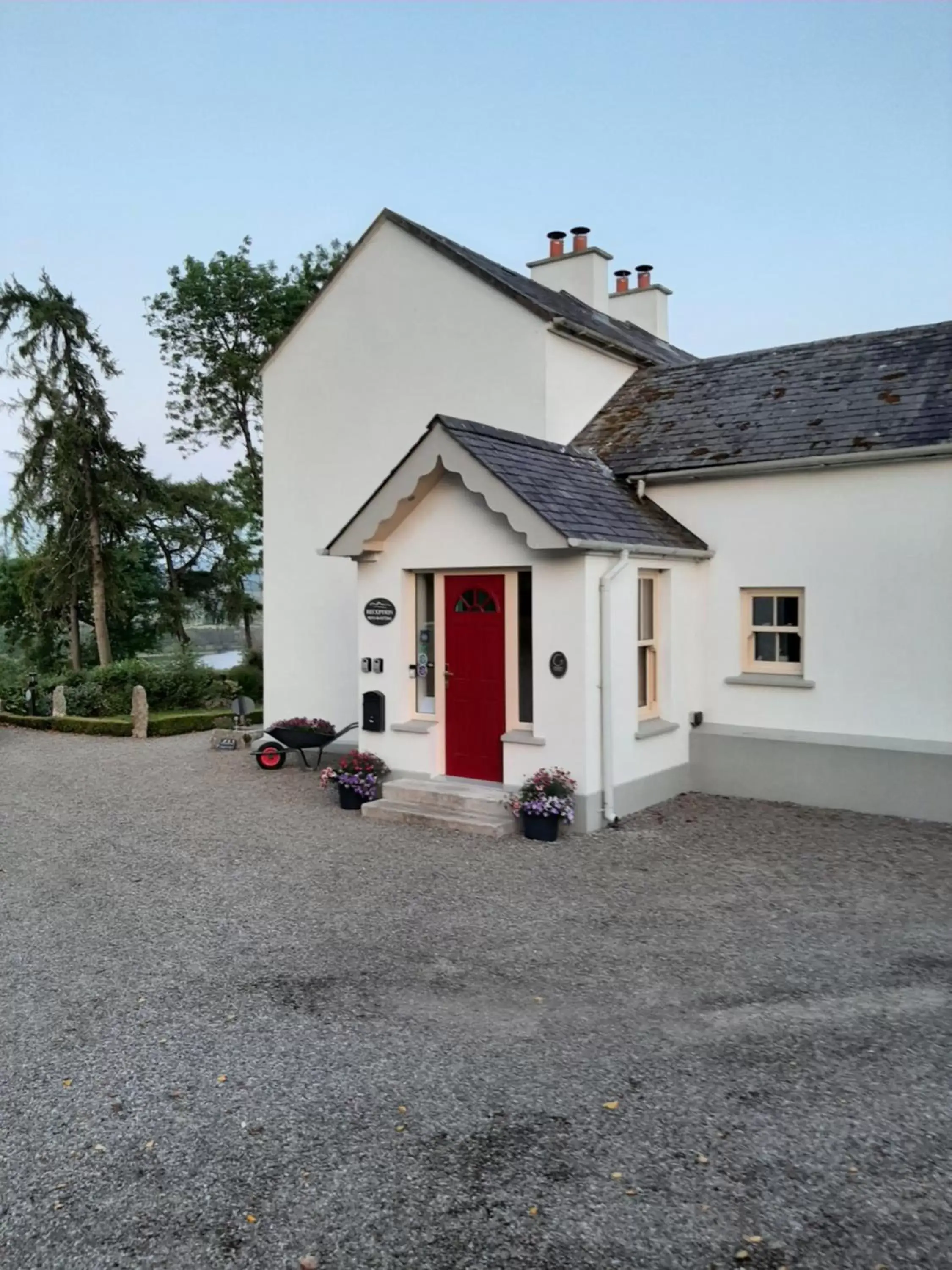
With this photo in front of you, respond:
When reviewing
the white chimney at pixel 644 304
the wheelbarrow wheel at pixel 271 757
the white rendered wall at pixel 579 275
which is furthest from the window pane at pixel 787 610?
the white chimney at pixel 644 304

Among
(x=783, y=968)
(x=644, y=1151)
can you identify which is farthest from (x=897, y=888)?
(x=644, y=1151)

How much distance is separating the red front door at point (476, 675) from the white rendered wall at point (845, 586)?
2.99m

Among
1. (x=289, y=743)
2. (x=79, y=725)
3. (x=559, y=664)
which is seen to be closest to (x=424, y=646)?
(x=559, y=664)

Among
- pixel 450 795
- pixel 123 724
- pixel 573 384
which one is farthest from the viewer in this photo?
pixel 123 724

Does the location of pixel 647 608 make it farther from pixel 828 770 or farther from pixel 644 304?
pixel 644 304

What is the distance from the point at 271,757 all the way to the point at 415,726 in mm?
4149

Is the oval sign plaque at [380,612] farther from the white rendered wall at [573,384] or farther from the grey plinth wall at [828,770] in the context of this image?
the grey plinth wall at [828,770]

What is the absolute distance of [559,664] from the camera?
32.6ft

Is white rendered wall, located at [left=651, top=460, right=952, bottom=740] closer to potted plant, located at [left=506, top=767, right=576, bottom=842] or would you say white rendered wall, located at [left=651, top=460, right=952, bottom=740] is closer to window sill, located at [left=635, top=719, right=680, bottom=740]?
window sill, located at [left=635, top=719, right=680, bottom=740]

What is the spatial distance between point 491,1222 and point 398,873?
16.5 ft

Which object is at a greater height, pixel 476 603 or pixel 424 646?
pixel 476 603

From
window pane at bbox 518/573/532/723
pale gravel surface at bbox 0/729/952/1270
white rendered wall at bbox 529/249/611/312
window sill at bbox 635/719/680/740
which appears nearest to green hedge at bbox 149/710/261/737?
pale gravel surface at bbox 0/729/952/1270

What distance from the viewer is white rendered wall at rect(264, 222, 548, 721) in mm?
12898

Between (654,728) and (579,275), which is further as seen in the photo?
(579,275)
